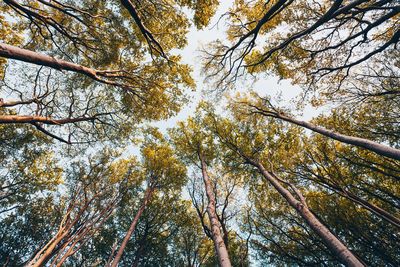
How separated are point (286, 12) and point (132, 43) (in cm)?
609

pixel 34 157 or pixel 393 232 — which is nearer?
pixel 393 232

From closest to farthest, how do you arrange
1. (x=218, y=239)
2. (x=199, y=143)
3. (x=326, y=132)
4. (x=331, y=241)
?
1. (x=331, y=241)
2. (x=218, y=239)
3. (x=326, y=132)
4. (x=199, y=143)

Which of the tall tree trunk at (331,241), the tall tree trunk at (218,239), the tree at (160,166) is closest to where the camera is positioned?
the tall tree trunk at (331,241)

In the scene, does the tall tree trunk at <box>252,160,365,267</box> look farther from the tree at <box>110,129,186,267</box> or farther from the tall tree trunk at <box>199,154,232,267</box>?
the tree at <box>110,129,186,267</box>

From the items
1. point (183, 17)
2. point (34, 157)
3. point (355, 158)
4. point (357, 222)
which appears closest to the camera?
Result: point (183, 17)

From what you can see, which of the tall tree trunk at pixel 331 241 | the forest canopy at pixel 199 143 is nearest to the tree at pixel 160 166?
the forest canopy at pixel 199 143

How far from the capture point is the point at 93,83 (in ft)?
28.5

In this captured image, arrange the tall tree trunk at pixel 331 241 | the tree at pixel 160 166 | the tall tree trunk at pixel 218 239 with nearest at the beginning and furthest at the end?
the tall tree trunk at pixel 331 241 < the tall tree trunk at pixel 218 239 < the tree at pixel 160 166

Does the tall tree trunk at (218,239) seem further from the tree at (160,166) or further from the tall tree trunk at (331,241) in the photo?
the tree at (160,166)

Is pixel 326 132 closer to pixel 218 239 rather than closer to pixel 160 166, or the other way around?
pixel 218 239

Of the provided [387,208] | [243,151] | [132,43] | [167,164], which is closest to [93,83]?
[132,43]

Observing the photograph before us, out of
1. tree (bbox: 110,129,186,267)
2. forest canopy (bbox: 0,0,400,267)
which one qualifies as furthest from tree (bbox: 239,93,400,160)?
tree (bbox: 110,129,186,267)

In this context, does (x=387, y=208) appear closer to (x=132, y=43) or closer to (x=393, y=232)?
(x=393, y=232)

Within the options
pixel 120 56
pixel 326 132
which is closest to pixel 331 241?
pixel 326 132
